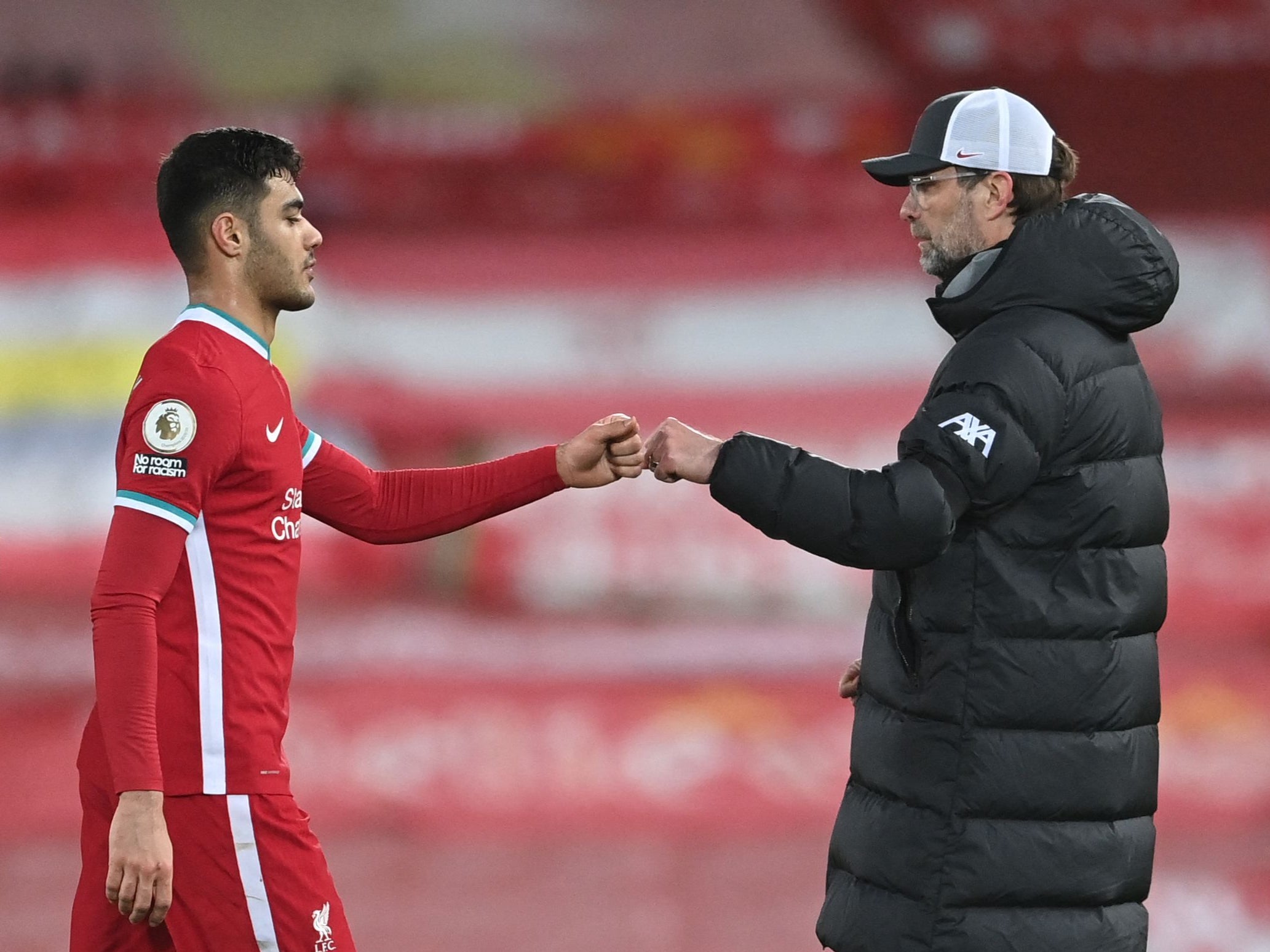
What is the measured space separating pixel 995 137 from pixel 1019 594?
590 mm

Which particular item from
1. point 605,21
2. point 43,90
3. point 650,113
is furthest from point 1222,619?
point 43,90

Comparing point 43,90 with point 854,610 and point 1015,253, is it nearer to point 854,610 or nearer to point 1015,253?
point 854,610

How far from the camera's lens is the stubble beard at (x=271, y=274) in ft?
6.75

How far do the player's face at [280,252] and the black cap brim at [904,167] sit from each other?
737 mm

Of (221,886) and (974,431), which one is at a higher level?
(974,431)

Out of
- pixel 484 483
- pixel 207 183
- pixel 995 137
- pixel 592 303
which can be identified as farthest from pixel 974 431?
pixel 592 303

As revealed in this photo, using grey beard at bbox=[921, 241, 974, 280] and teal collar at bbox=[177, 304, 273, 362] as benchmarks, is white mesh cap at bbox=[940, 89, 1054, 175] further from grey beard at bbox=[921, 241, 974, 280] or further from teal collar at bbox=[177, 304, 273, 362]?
teal collar at bbox=[177, 304, 273, 362]

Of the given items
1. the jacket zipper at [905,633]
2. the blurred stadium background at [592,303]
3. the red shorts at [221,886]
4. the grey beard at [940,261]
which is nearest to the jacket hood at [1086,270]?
the grey beard at [940,261]

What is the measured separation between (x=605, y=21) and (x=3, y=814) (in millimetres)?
3300

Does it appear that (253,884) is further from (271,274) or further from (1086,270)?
(1086,270)

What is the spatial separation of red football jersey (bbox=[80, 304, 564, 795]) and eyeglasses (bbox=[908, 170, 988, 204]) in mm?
856

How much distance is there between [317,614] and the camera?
5281 mm

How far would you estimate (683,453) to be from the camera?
2.03m

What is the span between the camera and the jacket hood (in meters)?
1.93
